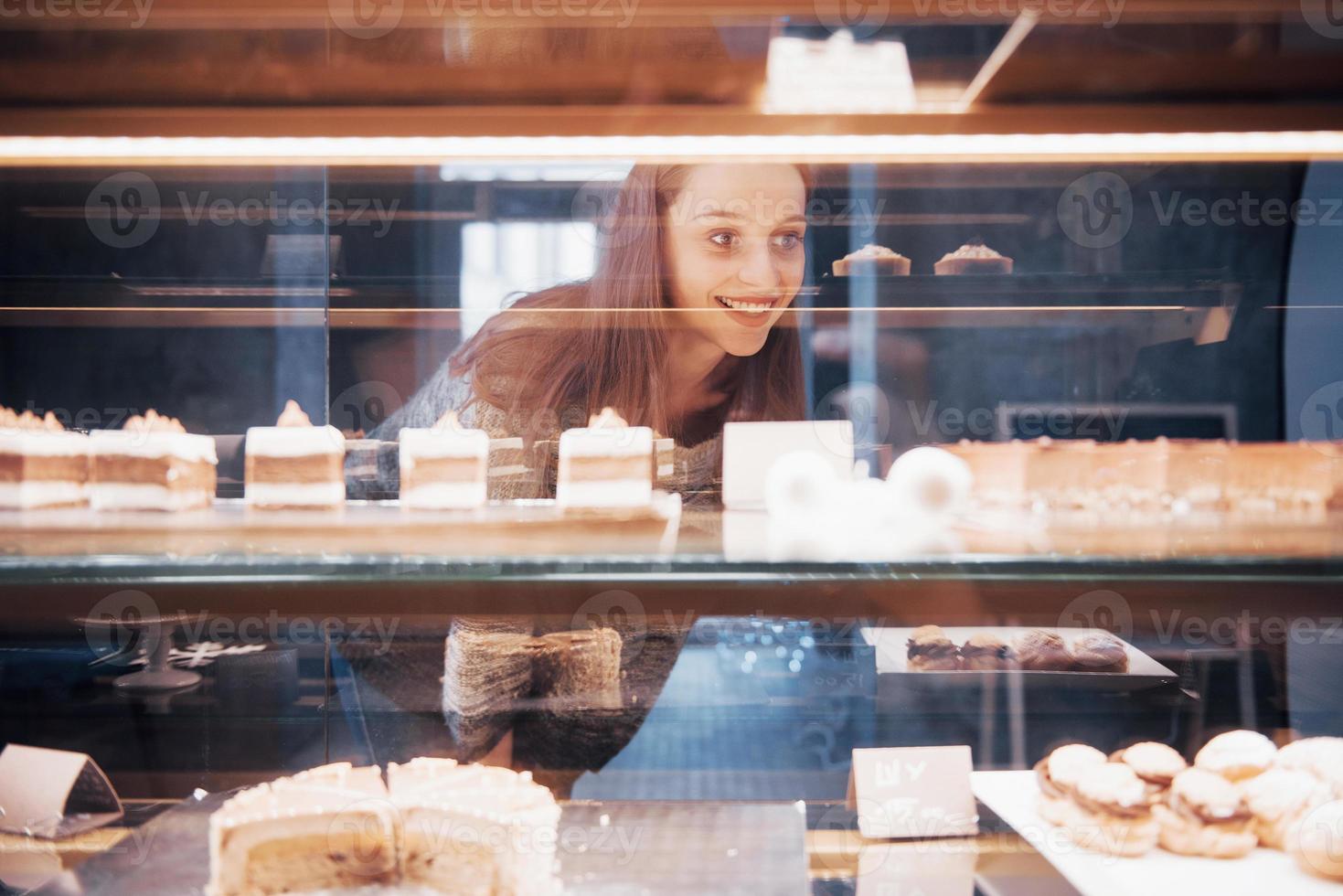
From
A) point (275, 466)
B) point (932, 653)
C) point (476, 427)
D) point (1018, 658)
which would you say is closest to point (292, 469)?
point (275, 466)

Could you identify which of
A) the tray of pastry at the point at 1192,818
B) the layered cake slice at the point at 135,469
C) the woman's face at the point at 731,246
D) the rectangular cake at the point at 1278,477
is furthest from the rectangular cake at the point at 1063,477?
the layered cake slice at the point at 135,469

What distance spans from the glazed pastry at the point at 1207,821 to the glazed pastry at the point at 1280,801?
0.02 m

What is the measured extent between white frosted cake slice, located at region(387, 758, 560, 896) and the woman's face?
1156mm

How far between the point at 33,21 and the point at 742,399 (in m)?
1.49

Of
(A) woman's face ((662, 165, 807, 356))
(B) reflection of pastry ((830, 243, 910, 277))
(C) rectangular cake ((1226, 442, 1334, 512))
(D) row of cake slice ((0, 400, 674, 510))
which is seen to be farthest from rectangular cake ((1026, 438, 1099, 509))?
(B) reflection of pastry ((830, 243, 910, 277))

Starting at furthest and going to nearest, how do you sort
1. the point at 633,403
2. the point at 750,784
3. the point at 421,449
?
the point at 633,403 → the point at 750,784 → the point at 421,449

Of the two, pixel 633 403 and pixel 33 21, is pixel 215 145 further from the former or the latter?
pixel 633 403

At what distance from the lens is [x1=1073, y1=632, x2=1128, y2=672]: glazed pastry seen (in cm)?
168

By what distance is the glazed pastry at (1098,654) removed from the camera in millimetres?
1677

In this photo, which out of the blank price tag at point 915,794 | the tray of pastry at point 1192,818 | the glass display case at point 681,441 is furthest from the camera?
the blank price tag at point 915,794

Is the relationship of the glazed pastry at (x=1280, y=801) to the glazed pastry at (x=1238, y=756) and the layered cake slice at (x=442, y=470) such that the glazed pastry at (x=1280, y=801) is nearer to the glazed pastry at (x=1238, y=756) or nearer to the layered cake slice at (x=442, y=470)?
the glazed pastry at (x=1238, y=756)

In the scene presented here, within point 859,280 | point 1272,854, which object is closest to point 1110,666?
point 1272,854

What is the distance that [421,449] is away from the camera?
135 centimetres

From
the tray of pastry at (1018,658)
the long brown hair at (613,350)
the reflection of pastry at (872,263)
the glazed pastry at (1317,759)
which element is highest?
the reflection of pastry at (872,263)
